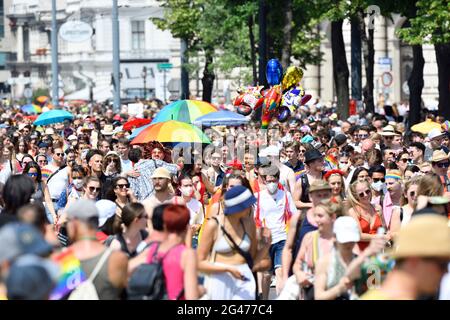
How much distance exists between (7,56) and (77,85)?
2555cm

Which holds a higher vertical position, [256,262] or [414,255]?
[414,255]

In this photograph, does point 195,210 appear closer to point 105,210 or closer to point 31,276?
point 105,210

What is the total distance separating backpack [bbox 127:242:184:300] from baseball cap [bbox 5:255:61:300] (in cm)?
227

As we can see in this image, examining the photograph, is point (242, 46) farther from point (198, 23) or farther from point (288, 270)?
point (288, 270)

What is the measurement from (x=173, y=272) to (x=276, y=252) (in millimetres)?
5146

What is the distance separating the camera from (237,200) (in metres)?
10.3

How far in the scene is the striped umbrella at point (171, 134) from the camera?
18766mm

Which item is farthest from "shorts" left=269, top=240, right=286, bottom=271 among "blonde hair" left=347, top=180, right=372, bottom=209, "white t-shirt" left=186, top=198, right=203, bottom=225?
"blonde hair" left=347, top=180, right=372, bottom=209

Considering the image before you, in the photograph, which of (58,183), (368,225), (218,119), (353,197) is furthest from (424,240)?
(218,119)

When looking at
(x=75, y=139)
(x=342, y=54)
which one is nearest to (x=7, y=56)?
(x=342, y=54)

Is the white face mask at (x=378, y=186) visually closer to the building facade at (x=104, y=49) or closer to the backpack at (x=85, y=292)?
the backpack at (x=85, y=292)

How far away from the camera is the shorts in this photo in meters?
13.4

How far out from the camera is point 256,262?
1039 centimetres
